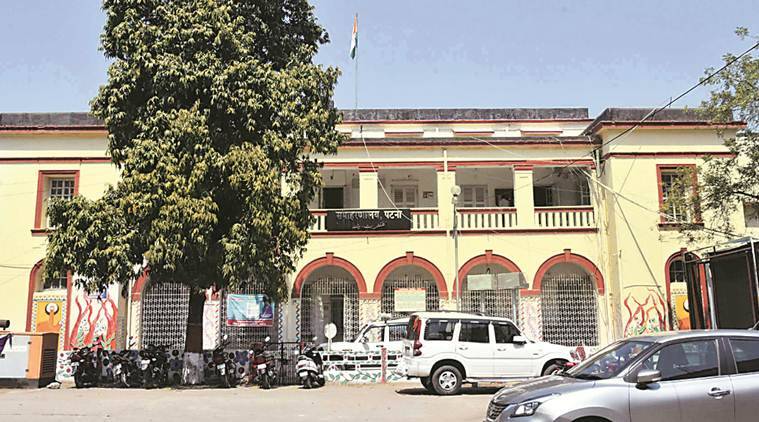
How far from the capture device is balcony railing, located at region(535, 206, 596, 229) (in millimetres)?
23156

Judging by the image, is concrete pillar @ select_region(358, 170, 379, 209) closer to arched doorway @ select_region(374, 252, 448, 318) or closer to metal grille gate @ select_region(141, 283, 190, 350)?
arched doorway @ select_region(374, 252, 448, 318)

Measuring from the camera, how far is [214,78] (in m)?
16.2

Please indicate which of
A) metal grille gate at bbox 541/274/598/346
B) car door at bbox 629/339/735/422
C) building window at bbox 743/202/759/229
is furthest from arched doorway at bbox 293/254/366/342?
car door at bbox 629/339/735/422

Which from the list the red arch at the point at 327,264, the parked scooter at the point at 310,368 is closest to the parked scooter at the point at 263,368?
the parked scooter at the point at 310,368

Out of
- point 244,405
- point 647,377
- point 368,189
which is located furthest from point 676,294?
point 647,377

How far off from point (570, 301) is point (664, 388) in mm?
16196

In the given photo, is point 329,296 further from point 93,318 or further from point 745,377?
point 745,377

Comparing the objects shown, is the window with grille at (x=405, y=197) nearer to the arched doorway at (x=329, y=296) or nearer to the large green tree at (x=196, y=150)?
the arched doorway at (x=329, y=296)

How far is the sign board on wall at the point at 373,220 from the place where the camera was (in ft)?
75.2

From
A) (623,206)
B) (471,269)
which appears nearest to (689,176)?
(623,206)

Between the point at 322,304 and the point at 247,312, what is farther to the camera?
the point at 322,304

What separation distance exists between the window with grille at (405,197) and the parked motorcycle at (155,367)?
10.3m

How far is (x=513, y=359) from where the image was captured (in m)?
15.1

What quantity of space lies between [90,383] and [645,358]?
14565 millimetres
